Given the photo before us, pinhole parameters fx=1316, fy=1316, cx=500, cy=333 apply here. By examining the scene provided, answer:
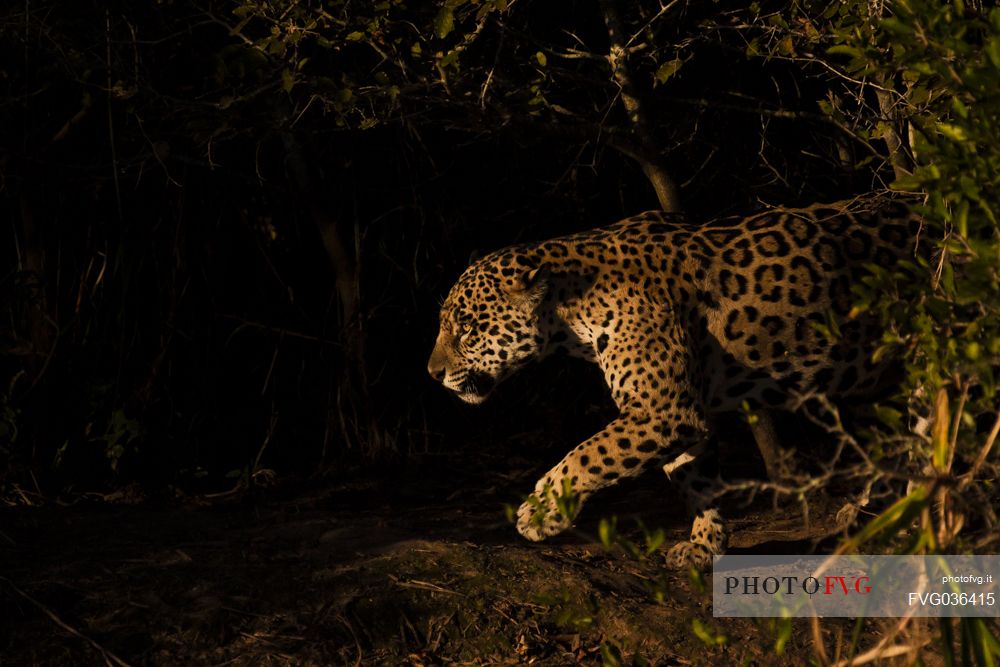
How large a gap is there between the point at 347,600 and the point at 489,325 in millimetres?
1478

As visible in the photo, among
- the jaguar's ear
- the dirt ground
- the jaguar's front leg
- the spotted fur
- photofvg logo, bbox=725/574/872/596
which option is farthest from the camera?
the jaguar's ear

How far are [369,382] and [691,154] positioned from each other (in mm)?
2450

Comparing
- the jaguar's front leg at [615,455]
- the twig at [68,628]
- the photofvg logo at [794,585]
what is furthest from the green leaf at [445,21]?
the twig at [68,628]

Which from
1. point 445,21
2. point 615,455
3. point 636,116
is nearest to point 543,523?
point 615,455

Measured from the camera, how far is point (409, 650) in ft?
15.9

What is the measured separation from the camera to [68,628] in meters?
4.80

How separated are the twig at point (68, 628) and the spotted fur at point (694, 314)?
1721 mm

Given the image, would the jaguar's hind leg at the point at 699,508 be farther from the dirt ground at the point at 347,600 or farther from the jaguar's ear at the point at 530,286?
the jaguar's ear at the point at 530,286

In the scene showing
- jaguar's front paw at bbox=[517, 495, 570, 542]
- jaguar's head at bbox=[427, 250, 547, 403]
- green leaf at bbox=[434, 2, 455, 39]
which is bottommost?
jaguar's front paw at bbox=[517, 495, 570, 542]

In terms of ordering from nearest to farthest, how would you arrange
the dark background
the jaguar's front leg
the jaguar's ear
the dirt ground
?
the dirt ground → the jaguar's front leg → the jaguar's ear → the dark background

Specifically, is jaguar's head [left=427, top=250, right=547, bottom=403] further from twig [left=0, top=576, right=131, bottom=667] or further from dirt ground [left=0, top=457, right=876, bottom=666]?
twig [left=0, top=576, right=131, bottom=667]

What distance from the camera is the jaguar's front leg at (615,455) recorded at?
5.36 metres

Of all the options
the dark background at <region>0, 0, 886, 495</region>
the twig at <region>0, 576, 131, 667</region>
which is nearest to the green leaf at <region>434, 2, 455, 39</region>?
the dark background at <region>0, 0, 886, 495</region>

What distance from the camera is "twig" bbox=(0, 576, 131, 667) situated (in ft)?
15.4
